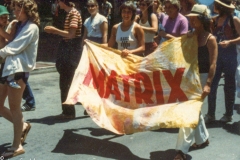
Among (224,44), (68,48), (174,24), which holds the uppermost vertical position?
(174,24)

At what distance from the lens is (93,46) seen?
240 inches

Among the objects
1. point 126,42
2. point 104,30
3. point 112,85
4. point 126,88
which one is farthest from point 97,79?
point 104,30

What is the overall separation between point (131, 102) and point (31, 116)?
2.15m

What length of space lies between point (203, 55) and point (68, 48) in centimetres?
215

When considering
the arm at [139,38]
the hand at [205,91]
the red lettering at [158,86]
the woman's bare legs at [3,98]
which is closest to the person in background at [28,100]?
the woman's bare legs at [3,98]

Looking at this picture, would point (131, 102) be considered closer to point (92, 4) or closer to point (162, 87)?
point (162, 87)

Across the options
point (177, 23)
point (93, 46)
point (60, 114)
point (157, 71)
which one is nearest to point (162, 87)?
point (157, 71)

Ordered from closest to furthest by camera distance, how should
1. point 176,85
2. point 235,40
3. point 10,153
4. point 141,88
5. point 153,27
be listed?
point 10,153
point 176,85
point 141,88
point 235,40
point 153,27

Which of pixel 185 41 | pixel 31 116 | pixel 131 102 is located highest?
→ pixel 185 41

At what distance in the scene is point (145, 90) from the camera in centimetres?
561

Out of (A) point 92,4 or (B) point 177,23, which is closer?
(B) point 177,23

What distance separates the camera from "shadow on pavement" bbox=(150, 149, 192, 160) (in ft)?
17.4

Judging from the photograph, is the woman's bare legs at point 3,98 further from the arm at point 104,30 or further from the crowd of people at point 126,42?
the arm at point 104,30

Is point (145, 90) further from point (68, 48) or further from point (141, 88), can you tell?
point (68, 48)
